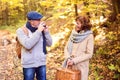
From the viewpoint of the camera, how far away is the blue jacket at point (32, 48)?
5043 mm

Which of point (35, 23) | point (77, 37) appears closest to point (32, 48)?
point (35, 23)

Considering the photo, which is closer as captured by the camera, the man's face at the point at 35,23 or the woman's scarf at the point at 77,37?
the woman's scarf at the point at 77,37

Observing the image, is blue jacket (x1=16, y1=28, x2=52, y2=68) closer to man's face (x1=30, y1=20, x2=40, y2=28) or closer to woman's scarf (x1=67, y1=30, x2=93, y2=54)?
man's face (x1=30, y1=20, x2=40, y2=28)

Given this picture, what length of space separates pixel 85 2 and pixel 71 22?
4.41 ft

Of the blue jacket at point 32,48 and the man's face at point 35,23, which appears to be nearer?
the blue jacket at point 32,48

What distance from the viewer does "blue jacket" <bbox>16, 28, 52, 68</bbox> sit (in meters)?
5.04

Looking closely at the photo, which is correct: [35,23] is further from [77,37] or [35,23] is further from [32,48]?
[77,37]

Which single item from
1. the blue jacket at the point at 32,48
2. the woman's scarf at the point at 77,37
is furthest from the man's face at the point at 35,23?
the woman's scarf at the point at 77,37

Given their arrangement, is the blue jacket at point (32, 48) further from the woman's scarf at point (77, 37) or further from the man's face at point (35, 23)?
the woman's scarf at point (77, 37)

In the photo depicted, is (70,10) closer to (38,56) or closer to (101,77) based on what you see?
(101,77)

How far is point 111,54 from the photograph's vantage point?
885cm

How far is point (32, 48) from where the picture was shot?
5.17 m

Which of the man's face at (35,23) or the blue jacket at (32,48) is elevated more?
A: the man's face at (35,23)

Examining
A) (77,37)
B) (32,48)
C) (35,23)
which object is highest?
(35,23)
